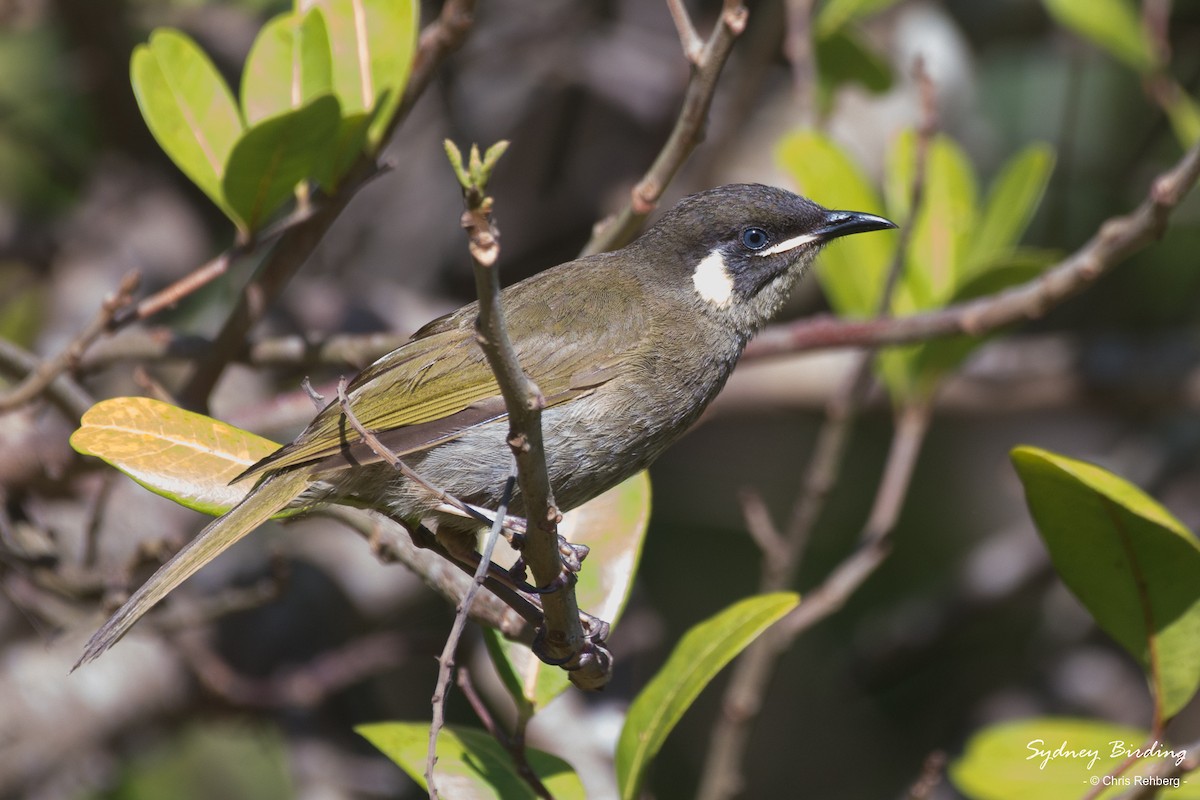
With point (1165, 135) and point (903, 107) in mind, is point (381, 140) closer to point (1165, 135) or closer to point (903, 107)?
point (903, 107)

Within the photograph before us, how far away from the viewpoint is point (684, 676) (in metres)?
2.72

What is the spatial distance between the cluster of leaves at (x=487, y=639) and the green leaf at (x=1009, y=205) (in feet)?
6.92

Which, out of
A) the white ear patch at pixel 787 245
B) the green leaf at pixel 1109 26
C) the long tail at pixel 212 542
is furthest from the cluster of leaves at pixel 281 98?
the green leaf at pixel 1109 26

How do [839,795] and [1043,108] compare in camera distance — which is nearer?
[839,795]

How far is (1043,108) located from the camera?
677 cm

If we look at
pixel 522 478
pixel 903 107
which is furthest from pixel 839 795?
pixel 522 478

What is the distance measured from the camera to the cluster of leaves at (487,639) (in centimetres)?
256

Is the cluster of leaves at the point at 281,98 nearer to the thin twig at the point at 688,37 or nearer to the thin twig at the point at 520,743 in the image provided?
the thin twig at the point at 688,37

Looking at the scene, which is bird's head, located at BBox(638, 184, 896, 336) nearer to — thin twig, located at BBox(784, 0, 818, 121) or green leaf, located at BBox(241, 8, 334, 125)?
green leaf, located at BBox(241, 8, 334, 125)

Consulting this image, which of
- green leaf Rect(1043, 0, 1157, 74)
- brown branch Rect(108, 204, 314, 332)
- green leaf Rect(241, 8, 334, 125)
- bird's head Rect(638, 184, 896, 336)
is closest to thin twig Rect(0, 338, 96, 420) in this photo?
brown branch Rect(108, 204, 314, 332)

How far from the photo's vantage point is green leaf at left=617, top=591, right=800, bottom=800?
265 cm

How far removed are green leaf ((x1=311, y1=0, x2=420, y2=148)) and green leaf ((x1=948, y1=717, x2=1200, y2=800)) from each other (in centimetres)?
248

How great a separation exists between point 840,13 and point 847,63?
379mm

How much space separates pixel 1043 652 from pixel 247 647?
11.7 ft
